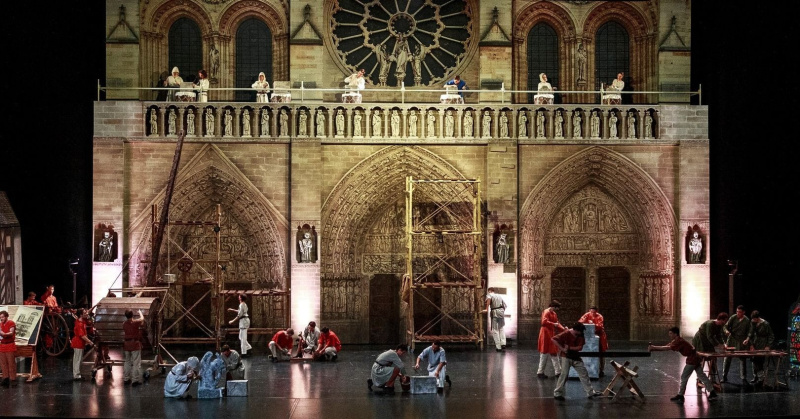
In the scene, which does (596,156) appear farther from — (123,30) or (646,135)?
(123,30)

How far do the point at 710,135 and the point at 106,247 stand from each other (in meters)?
16.0

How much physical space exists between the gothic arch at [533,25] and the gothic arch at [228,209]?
24.5 ft

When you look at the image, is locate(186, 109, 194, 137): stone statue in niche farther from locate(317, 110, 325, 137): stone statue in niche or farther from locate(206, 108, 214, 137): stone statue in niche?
locate(317, 110, 325, 137): stone statue in niche

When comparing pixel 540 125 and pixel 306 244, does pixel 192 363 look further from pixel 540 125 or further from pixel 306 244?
pixel 540 125

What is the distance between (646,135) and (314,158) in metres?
8.43

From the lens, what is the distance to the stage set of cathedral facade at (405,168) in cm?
2386

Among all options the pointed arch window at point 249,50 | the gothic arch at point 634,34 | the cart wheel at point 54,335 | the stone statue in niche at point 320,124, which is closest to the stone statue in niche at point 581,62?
the gothic arch at point 634,34

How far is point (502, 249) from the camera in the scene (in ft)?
78.6

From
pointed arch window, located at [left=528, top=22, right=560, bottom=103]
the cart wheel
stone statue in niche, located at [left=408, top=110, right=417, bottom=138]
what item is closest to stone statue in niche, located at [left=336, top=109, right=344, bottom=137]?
stone statue in niche, located at [left=408, top=110, right=417, bottom=138]

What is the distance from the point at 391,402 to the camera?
16.0 metres

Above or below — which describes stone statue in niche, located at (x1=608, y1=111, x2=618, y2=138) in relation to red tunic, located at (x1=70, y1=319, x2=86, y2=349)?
above

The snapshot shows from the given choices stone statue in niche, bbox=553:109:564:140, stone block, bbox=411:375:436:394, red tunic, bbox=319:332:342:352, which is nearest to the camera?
stone block, bbox=411:375:436:394

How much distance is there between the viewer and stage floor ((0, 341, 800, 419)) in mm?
15070

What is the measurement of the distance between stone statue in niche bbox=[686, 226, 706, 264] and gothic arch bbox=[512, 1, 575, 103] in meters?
5.20
